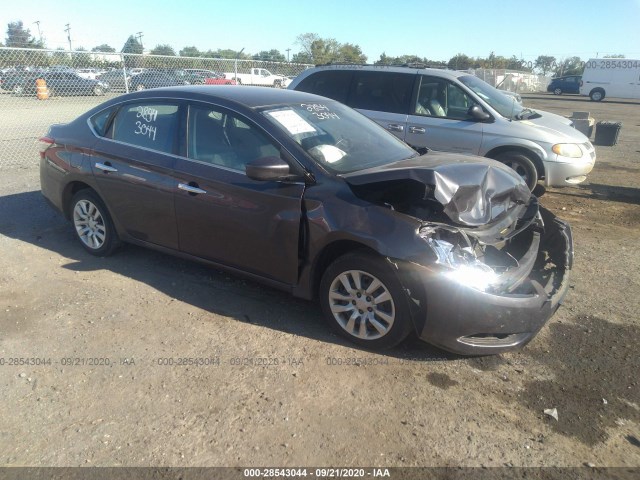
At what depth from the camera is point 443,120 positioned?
24.6 ft

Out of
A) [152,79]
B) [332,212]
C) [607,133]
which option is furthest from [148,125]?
[607,133]

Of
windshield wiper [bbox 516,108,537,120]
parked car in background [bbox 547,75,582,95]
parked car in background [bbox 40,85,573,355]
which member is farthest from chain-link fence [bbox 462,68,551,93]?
parked car in background [bbox 40,85,573,355]

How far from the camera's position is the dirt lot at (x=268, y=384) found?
8.64ft

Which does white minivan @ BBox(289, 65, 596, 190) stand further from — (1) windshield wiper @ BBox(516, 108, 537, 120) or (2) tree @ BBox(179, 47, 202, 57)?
(2) tree @ BBox(179, 47, 202, 57)

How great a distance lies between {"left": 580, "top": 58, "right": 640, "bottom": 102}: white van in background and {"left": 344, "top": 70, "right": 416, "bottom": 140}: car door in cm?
3354

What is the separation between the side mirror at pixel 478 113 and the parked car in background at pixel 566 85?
40.2 metres

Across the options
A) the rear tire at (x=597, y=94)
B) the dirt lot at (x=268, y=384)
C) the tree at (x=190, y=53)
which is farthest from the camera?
the rear tire at (x=597, y=94)

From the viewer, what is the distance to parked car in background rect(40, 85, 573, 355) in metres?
3.21

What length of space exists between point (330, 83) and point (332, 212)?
5.46 m

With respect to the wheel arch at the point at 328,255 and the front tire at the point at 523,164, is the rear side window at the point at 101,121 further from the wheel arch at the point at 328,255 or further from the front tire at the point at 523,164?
the front tire at the point at 523,164

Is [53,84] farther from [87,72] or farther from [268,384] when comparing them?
[268,384]

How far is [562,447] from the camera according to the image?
2658mm

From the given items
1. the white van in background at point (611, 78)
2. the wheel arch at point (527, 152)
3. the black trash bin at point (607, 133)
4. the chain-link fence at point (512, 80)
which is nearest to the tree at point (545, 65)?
the chain-link fence at point (512, 80)

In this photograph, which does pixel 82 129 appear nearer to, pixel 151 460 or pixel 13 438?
pixel 13 438
